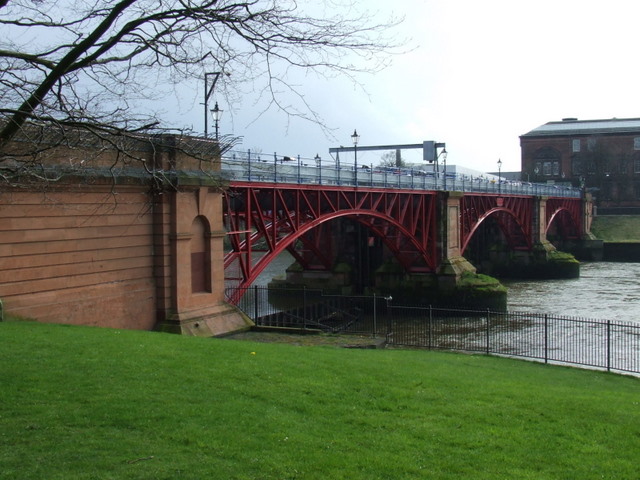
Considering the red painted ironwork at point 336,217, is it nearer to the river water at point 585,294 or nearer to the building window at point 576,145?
the river water at point 585,294

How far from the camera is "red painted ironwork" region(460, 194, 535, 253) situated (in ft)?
159

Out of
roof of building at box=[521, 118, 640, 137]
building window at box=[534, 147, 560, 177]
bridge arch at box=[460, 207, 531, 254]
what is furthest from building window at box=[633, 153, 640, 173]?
bridge arch at box=[460, 207, 531, 254]

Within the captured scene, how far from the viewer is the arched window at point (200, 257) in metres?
21.3

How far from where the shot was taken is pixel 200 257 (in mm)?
21562

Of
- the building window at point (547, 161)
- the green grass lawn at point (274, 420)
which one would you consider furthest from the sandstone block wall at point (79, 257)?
the building window at point (547, 161)

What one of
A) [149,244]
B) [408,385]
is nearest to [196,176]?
[149,244]

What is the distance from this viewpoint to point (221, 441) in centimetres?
804

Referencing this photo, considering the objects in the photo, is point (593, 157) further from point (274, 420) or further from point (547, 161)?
point (274, 420)

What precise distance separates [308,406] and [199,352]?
3686 mm

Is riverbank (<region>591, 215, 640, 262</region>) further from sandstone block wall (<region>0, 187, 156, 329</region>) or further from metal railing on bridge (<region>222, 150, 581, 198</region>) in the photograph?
sandstone block wall (<region>0, 187, 156, 329</region>)

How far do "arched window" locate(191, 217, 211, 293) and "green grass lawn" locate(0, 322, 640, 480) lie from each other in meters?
8.06

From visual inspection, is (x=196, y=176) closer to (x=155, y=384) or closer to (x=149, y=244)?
(x=149, y=244)

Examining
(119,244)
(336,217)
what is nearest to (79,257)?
(119,244)

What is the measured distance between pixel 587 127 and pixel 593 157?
664 cm
